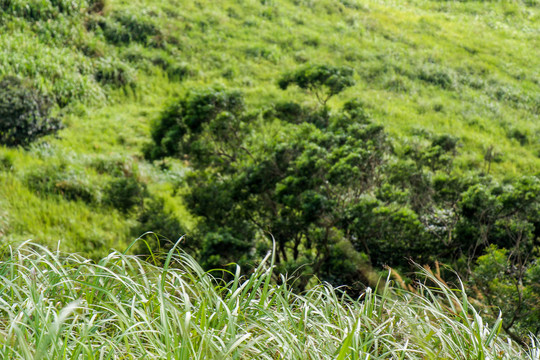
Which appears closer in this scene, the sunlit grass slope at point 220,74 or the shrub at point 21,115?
the sunlit grass slope at point 220,74

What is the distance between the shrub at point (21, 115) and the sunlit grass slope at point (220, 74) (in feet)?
0.99

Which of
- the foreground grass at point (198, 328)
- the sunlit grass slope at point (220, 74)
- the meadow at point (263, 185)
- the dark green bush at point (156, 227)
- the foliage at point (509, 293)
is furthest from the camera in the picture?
the sunlit grass slope at point (220, 74)

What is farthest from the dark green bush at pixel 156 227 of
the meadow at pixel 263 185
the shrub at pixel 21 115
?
the shrub at pixel 21 115

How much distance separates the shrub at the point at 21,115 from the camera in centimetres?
947

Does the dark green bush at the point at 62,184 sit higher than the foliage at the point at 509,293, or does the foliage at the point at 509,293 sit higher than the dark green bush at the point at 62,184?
the foliage at the point at 509,293

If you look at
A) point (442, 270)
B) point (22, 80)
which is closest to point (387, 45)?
point (22, 80)

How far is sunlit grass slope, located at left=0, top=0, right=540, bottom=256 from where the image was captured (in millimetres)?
8695

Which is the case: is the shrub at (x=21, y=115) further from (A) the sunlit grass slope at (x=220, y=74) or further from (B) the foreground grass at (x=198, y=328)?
(B) the foreground grass at (x=198, y=328)

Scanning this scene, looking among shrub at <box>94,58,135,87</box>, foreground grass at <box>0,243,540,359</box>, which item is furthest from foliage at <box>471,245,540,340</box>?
shrub at <box>94,58,135,87</box>

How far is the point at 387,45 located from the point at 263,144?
13.1 m

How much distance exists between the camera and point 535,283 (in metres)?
4.05

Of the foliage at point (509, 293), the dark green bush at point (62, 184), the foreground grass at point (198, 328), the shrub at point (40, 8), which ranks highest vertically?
the foreground grass at point (198, 328)

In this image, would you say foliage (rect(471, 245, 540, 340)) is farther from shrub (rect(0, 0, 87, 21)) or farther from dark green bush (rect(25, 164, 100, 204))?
shrub (rect(0, 0, 87, 21))

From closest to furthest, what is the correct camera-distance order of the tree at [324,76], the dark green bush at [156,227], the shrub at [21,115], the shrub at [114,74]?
the dark green bush at [156,227] → the tree at [324,76] → the shrub at [21,115] → the shrub at [114,74]
